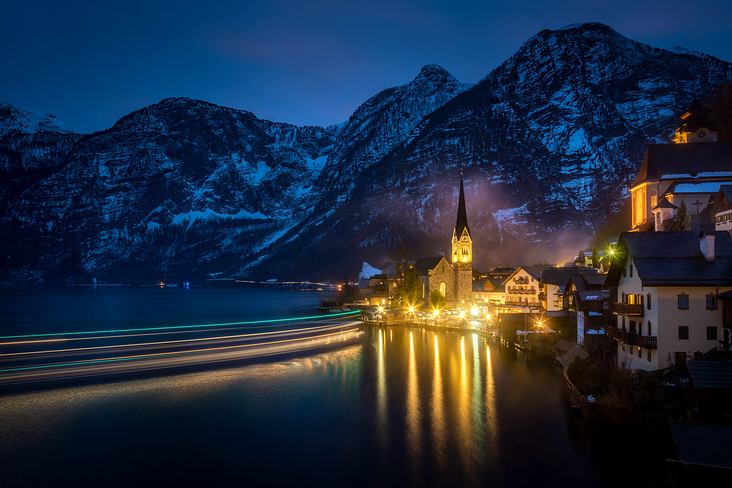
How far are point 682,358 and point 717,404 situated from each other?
6.91 m

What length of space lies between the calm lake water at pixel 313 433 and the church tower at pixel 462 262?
5313 centimetres

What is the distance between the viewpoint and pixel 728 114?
7488cm

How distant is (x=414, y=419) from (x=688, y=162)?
51804 mm

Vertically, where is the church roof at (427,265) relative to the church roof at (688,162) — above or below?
below

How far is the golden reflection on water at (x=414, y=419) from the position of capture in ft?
73.8

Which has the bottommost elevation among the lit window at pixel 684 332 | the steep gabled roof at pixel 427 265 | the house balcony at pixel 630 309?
the lit window at pixel 684 332

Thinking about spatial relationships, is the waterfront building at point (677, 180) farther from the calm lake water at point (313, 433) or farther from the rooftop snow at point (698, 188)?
the calm lake water at point (313, 433)

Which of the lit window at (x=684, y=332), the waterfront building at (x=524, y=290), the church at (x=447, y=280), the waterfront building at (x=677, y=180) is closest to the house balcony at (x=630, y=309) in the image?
the lit window at (x=684, y=332)

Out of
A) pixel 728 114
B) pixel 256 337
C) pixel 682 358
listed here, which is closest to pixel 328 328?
pixel 256 337

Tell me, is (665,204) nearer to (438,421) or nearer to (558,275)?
(558,275)

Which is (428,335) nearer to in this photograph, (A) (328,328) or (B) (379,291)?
(A) (328,328)

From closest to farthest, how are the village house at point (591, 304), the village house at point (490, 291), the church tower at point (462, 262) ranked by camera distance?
1. the village house at point (591, 304)
2. the village house at point (490, 291)
3. the church tower at point (462, 262)

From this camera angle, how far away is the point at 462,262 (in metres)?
98.9

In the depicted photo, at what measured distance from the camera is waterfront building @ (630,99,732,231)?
172 feet
